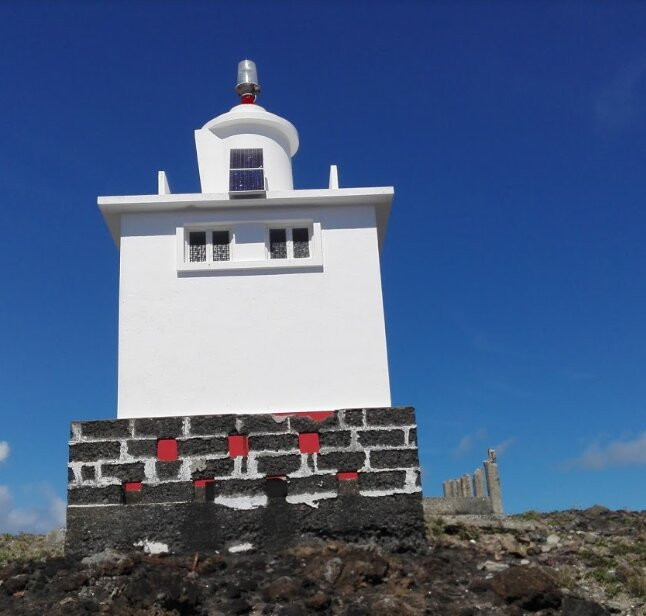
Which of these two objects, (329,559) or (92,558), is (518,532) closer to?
(329,559)

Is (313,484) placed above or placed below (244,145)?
below

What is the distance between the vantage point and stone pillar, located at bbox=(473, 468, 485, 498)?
71.0 ft

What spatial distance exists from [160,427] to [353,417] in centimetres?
281

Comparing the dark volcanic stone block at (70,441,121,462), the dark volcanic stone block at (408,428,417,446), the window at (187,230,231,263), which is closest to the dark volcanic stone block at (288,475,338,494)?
the dark volcanic stone block at (408,428,417,446)

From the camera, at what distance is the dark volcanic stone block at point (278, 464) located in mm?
11570

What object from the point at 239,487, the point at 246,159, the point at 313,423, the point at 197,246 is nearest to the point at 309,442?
the point at 313,423

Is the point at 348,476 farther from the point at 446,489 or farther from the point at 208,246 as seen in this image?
the point at 446,489

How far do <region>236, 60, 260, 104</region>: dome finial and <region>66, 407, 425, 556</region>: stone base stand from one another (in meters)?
6.64

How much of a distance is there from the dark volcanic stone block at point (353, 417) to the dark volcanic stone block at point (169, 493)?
241 centimetres

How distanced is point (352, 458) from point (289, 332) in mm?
2263

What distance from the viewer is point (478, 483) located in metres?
21.9

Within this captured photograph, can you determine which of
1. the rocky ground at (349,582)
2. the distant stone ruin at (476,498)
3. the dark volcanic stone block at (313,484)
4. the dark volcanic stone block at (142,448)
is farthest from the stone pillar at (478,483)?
the dark volcanic stone block at (142,448)

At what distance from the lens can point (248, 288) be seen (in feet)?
42.3

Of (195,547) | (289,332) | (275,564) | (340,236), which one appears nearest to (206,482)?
(195,547)
